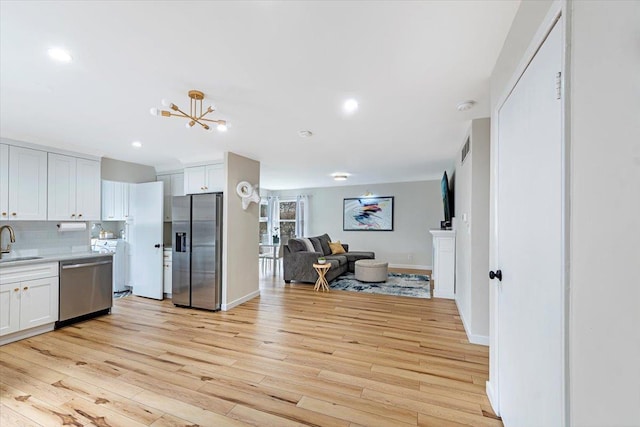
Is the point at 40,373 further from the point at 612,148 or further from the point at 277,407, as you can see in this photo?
the point at 612,148

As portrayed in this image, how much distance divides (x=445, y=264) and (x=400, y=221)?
3247 mm

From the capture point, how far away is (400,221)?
25.8ft

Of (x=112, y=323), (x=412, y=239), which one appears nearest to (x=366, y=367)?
(x=112, y=323)

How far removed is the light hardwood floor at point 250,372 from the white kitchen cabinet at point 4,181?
1.60m

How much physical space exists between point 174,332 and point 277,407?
2019 mm

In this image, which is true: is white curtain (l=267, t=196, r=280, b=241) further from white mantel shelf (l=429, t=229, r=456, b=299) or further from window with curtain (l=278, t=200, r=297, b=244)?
white mantel shelf (l=429, t=229, r=456, b=299)

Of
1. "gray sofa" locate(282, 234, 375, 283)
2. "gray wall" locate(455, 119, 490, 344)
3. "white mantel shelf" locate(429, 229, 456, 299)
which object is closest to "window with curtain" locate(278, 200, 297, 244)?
"gray sofa" locate(282, 234, 375, 283)

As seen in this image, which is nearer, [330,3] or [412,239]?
[330,3]

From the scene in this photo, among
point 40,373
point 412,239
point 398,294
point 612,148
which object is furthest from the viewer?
point 412,239

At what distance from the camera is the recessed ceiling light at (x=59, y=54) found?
5.68 feet

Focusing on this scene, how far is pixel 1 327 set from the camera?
293cm

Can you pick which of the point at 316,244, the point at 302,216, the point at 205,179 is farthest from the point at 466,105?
the point at 302,216

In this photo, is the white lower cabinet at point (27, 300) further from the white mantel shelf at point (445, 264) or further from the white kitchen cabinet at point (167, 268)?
the white mantel shelf at point (445, 264)

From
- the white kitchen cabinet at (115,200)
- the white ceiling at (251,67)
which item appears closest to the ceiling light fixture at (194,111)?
the white ceiling at (251,67)
